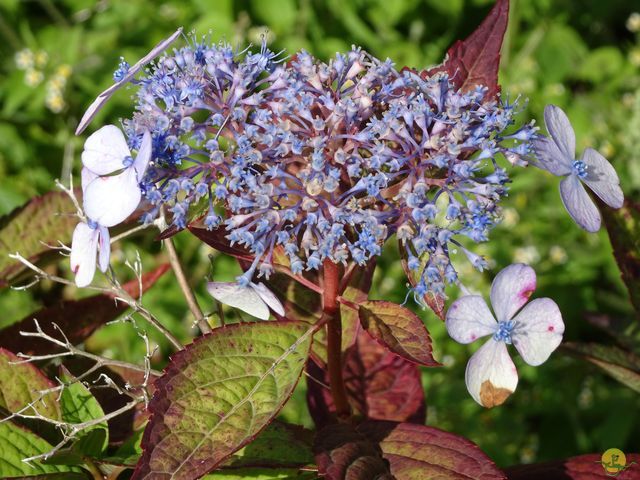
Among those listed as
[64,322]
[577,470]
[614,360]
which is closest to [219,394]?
[64,322]

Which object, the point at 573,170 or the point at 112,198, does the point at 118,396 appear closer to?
the point at 112,198

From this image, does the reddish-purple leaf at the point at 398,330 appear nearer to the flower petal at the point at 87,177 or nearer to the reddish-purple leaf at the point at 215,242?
the reddish-purple leaf at the point at 215,242

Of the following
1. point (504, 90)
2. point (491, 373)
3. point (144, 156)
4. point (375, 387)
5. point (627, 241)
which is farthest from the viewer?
point (504, 90)

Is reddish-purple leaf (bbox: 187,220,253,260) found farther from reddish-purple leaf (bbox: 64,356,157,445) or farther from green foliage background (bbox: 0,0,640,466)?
green foliage background (bbox: 0,0,640,466)

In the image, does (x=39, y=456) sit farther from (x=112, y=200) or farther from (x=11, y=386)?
(x=112, y=200)

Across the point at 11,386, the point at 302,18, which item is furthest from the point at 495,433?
the point at 302,18

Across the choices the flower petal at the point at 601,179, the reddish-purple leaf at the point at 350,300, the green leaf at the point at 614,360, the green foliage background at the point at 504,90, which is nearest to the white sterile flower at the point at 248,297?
the reddish-purple leaf at the point at 350,300
